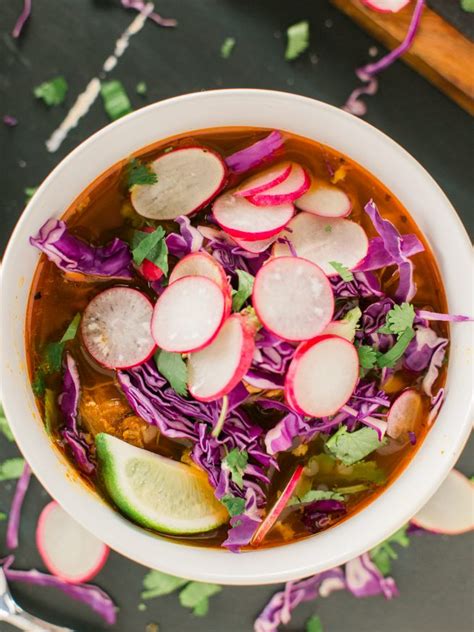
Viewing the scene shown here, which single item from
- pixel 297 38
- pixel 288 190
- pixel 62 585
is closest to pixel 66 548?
pixel 62 585

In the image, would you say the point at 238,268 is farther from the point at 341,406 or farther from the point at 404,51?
the point at 404,51

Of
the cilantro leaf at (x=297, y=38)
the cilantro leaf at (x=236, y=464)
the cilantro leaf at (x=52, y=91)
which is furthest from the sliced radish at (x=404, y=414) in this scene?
the cilantro leaf at (x=52, y=91)

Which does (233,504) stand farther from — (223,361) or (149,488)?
(223,361)

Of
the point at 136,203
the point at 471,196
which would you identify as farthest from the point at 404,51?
the point at 136,203

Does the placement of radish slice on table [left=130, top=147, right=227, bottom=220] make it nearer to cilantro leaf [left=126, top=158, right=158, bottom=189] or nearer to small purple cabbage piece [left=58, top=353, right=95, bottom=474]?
cilantro leaf [left=126, top=158, right=158, bottom=189]

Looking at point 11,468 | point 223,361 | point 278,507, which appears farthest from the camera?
point 11,468

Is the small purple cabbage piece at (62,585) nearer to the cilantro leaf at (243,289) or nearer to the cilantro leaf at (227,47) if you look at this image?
the cilantro leaf at (243,289)

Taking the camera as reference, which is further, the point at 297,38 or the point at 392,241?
the point at 297,38

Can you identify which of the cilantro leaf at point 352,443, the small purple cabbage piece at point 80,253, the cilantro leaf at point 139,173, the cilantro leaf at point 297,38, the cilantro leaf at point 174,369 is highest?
the cilantro leaf at point 297,38
